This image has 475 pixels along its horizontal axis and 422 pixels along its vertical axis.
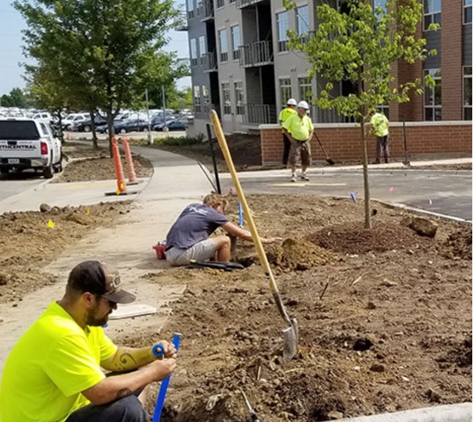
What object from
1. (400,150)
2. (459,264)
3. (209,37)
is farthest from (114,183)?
(209,37)

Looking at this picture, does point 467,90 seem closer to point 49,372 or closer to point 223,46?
point 49,372

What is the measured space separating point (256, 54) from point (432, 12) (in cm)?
1524

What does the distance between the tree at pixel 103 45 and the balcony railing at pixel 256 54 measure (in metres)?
11.1

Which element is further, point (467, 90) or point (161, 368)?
point (467, 90)

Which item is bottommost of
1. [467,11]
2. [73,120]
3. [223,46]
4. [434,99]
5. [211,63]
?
[73,120]

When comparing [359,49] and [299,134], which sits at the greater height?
[359,49]

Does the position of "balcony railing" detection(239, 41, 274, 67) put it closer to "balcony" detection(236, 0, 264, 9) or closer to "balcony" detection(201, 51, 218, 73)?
"balcony" detection(236, 0, 264, 9)

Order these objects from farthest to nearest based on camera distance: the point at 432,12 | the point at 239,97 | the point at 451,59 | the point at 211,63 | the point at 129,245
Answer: the point at 211,63 → the point at 239,97 → the point at 432,12 → the point at 451,59 → the point at 129,245

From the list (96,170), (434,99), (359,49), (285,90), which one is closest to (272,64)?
(285,90)

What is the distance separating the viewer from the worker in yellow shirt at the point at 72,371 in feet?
11.2

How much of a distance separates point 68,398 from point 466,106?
23645 mm

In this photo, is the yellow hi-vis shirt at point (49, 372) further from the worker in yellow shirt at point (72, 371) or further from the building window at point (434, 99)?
the building window at point (434, 99)

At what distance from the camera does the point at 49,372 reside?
3.41 m

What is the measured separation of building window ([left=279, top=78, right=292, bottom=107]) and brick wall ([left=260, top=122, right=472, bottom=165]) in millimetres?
13769
